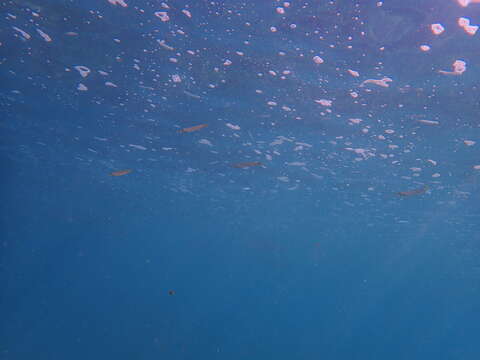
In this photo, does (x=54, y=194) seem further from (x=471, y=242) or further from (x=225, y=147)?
(x=471, y=242)

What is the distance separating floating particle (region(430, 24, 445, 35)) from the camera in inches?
346

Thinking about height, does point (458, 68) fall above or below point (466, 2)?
below

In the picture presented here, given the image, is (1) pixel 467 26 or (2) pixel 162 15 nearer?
(1) pixel 467 26

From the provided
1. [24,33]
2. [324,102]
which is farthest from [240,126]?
[24,33]

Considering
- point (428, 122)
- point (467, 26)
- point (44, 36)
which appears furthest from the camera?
point (428, 122)

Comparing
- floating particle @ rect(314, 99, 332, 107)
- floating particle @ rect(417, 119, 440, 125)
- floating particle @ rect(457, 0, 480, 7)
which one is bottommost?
floating particle @ rect(314, 99, 332, 107)

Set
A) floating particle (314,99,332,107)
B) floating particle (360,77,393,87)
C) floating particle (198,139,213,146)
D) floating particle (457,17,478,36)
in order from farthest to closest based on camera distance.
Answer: floating particle (198,139,213,146)
floating particle (314,99,332,107)
floating particle (360,77,393,87)
floating particle (457,17,478,36)

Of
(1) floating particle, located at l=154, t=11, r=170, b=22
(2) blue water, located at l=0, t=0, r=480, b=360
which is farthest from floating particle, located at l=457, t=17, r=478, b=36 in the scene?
(1) floating particle, located at l=154, t=11, r=170, b=22

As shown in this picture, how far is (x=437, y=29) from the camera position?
29.2 ft

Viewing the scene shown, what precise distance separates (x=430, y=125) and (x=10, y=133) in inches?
996

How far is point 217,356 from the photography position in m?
43.9

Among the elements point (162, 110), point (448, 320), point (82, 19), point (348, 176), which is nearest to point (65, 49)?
point (82, 19)

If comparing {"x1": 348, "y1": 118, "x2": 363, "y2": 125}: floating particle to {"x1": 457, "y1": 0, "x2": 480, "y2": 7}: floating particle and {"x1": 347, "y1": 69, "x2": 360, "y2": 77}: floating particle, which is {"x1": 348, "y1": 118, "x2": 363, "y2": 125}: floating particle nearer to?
{"x1": 347, "y1": 69, "x2": 360, "y2": 77}: floating particle

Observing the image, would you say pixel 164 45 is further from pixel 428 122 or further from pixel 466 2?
pixel 428 122
